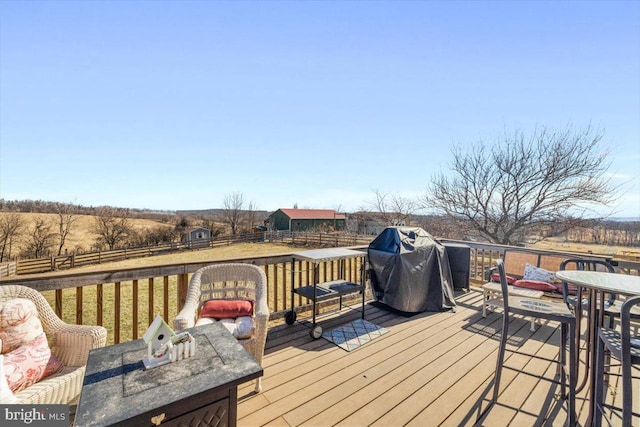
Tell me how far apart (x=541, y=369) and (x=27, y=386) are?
4164 mm

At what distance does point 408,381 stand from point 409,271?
1751mm

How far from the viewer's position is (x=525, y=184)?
391 inches

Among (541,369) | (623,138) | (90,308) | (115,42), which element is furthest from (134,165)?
(623,138)

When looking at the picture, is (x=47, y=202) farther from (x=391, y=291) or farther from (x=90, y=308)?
(x=391, y=291)

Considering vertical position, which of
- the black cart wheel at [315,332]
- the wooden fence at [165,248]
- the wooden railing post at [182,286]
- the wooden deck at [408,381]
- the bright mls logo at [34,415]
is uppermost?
the wooden railing post at [182,286]

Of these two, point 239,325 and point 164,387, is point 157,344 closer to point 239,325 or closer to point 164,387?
point 164,387

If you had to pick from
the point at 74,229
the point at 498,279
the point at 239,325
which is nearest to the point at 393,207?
the point at 498,279

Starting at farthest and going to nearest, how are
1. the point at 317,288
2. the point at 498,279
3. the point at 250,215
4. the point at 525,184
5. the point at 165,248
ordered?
1. the point at 250,215
2. the point at 165,248
3. the point at 525,184
4. the point at 498,279
5. the point at 317,288

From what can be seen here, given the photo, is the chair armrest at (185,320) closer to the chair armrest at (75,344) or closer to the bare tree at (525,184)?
the chair armrest at (75,344)

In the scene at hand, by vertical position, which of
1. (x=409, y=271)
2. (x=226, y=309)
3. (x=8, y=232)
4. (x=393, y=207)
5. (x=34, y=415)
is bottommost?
(x=8, y=232)

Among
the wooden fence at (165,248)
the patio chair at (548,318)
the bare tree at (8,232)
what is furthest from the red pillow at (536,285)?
the bare tree at (8,232)

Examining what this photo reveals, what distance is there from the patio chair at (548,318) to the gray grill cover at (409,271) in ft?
5.18

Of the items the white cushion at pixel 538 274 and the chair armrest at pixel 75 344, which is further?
the white cushion at pixel 538 274

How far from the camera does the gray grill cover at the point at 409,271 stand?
4.02 m
